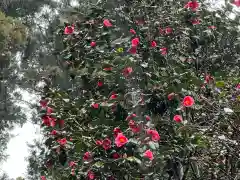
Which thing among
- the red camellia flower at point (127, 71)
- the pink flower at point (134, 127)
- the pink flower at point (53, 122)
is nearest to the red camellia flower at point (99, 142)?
the pink flower at point (134, 127)

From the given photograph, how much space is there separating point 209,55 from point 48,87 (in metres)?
2.07

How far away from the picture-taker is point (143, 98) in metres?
4.29

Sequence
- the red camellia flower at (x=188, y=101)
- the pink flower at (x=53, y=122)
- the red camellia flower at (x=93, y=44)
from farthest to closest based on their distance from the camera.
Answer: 1. the red camellia flower at (x=93, y=44)
2. the pink flower at (x=53, y=122)
3. the red camellia flower at (x=188, y=101)

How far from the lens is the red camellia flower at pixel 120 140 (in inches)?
143

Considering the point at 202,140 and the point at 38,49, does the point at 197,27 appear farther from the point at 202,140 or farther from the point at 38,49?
the point at 38,49

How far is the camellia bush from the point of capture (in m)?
3.78

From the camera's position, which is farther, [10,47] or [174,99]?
[10,47]

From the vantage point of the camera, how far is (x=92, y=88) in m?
4.56

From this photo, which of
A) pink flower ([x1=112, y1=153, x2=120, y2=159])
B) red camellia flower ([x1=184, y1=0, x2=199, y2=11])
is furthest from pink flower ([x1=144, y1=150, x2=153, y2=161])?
red camellia flower ([x1=184, y1=0, x2=199, y2=11])

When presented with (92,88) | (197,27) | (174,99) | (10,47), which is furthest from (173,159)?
(10,47)

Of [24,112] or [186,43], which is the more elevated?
[186,43]

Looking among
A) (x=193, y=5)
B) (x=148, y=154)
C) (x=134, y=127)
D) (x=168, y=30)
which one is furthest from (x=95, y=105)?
(x=193, y=5)

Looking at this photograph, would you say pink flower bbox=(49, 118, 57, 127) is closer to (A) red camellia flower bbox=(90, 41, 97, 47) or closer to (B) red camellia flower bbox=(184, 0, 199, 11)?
(A) red camellia flower bbox=(90, 41, 97, 47)

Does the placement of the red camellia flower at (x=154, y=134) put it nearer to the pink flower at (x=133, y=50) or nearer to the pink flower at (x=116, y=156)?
the pink flower at (x=116, y=156)
